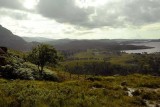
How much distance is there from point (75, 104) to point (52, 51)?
175 feet

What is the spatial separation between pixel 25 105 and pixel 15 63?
2074 inches

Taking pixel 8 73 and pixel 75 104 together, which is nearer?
pixel 75 104

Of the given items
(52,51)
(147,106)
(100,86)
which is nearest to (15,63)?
(52,51)

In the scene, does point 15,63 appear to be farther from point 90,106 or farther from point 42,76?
point 90,106

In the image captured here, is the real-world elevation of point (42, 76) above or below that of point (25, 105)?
below

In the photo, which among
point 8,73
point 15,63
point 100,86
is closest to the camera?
point 100,86

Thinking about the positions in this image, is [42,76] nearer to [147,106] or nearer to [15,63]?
[15,63]

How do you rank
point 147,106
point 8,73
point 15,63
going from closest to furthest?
point 147,106, point 8,73, point 15,63

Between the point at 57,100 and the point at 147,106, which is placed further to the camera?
the point at 147,106

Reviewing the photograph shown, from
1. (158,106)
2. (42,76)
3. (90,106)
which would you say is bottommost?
(42,76)

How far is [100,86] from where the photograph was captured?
39781 millimetres

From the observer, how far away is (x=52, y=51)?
70.1m

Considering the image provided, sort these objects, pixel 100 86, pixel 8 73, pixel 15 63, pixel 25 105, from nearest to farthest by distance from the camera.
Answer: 1. pixel 25 105
2. pixel 100 86
3. pixel 8 73
4. pixel 15 63

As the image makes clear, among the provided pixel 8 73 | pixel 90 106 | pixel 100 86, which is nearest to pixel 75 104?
pixel 90 106
